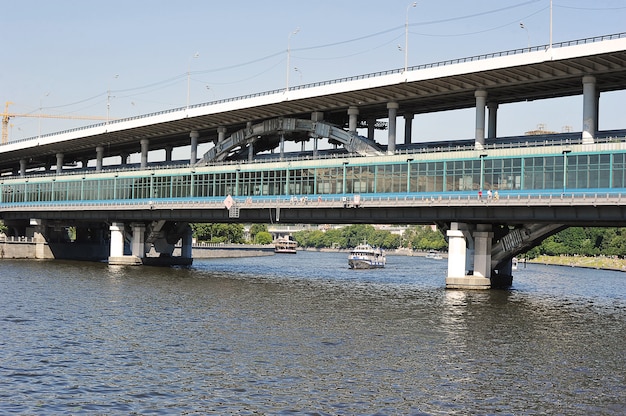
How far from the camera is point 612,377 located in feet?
115

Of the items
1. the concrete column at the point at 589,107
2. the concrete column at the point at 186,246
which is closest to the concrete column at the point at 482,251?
the concrete column at the point at 589,107

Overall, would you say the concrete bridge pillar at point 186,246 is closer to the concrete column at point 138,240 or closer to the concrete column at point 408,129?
the concrete column at point 138,240

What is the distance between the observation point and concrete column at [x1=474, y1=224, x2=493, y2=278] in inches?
3162

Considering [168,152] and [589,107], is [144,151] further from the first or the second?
[589,107]

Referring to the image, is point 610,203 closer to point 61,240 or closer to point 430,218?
point 430,218

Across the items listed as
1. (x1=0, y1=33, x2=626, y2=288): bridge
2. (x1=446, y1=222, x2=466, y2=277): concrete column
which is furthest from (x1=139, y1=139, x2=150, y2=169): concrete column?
(x1=446, y1=222, x2=466, y2=277): concrete column

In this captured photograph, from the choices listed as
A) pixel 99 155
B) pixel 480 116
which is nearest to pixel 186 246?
pixel 99 155

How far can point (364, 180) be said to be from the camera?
90500 mm

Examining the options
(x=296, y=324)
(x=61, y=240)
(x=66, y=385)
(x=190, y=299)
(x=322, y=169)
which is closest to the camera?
(x=66, y=385)

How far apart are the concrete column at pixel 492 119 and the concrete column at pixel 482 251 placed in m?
20.4

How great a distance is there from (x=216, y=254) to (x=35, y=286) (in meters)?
115

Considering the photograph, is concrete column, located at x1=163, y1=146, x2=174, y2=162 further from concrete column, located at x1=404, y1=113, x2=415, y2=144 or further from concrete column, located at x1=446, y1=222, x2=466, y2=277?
concrete column, located at x1=446, y1=222, x2=466, y2=277

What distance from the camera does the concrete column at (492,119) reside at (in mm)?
98312

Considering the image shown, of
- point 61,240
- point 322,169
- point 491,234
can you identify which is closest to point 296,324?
point 491,234
